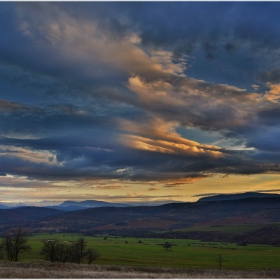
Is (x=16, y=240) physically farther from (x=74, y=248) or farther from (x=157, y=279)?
(x=157, y=279)

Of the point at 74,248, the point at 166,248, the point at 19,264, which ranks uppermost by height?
the point at 19,264

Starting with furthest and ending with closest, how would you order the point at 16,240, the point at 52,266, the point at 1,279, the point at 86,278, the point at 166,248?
the point at 166,248, the point at 16,240, the point at 52,266, the point at 86,278, the point at 1,279

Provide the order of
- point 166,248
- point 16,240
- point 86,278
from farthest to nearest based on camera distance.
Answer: point 166,248 < point 16,240 < point 86,278

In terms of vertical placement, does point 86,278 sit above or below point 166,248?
above

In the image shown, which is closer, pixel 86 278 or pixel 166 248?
pixel 86 278

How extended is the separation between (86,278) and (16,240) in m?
72.5

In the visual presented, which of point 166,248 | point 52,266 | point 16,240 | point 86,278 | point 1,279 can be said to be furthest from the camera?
point 166,248

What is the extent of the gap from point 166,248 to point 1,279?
15946cm

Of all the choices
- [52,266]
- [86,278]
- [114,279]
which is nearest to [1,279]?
[86,278]

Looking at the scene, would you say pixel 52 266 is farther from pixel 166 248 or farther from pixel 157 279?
pixel 166 248

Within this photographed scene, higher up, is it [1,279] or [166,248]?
[1,279]

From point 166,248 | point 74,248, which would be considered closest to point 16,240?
point 74,248

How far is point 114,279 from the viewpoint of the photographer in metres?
38.4

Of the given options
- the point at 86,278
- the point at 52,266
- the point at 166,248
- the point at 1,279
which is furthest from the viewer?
the point at 166,248
